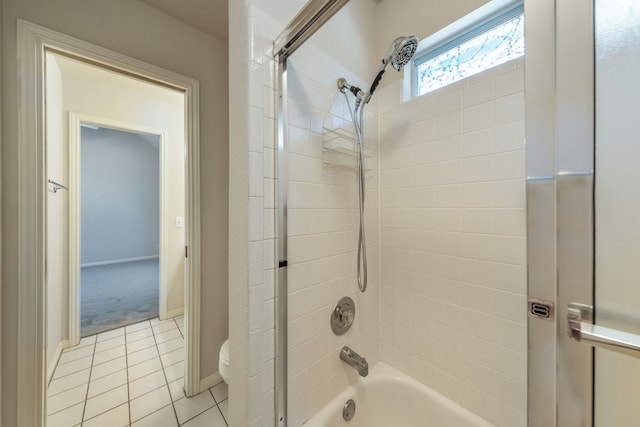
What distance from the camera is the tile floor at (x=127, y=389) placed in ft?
4.58

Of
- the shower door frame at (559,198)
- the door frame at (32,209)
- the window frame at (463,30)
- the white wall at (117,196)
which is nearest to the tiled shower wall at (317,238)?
the window frame at (463,30)

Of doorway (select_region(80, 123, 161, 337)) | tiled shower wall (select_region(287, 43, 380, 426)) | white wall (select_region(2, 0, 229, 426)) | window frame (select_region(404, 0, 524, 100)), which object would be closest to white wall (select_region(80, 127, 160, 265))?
doorway (select_region(80, 123, 161, 337))

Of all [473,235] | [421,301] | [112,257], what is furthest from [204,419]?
[112,257]

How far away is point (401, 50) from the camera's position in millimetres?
999

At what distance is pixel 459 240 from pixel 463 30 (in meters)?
1.10

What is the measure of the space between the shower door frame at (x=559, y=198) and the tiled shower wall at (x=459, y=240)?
22.9 inches

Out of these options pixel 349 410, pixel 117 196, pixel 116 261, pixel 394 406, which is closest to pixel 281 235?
pixel 349 410

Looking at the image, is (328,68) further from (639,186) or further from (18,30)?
(18,30)

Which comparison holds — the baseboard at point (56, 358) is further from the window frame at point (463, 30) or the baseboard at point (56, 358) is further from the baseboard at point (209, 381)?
the window frame at point (463, 30)

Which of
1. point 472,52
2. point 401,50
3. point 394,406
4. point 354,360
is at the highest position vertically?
point 472,52

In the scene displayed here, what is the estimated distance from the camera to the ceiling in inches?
54.9

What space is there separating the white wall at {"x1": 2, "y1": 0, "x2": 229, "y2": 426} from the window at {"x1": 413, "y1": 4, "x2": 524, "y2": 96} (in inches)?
55.0

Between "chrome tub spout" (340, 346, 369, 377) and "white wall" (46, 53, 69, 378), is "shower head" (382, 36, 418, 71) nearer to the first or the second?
"chrome tub spout" (340, 346, 369, 377)

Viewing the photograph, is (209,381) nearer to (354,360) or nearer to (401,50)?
(354,360)
